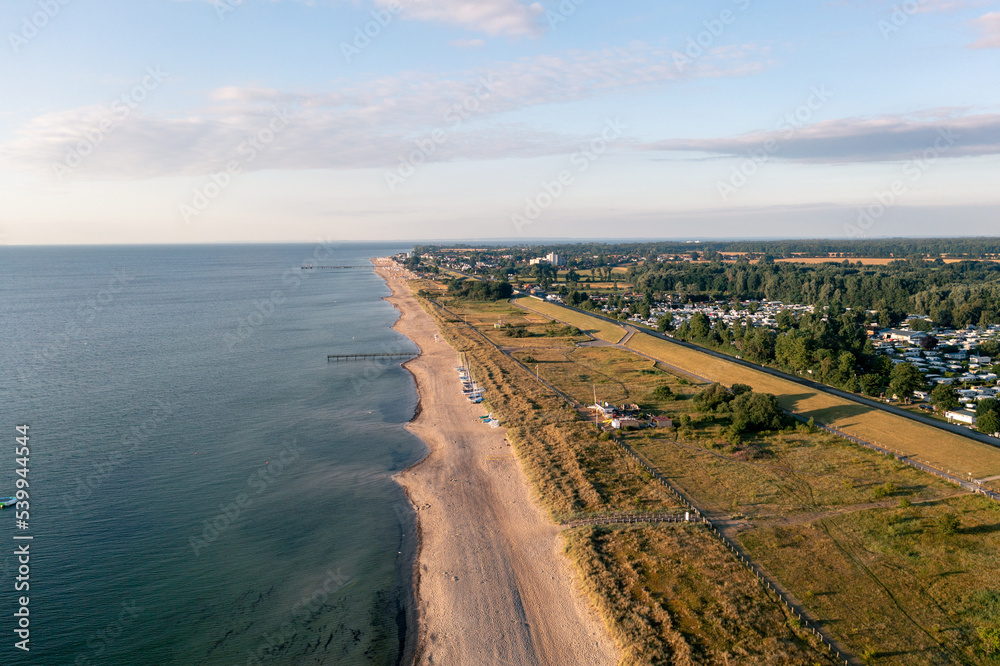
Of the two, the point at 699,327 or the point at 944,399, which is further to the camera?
the point at 699,327

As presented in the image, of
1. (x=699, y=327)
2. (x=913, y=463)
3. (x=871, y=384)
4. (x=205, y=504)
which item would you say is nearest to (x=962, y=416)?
(x=871, y=384)

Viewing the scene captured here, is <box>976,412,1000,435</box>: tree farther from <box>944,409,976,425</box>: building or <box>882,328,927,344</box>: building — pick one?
<box>882,328,927,344</box>: building

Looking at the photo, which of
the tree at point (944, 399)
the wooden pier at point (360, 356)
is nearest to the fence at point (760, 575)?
the tree at point (944, 399)

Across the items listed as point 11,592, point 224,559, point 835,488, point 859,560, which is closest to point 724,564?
point 859,560

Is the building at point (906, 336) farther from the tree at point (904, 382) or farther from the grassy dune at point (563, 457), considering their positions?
the grassy dune at point (563, 457)

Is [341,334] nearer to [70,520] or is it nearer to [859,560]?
[70,520]

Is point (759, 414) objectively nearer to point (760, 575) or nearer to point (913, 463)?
point (913, 463)
